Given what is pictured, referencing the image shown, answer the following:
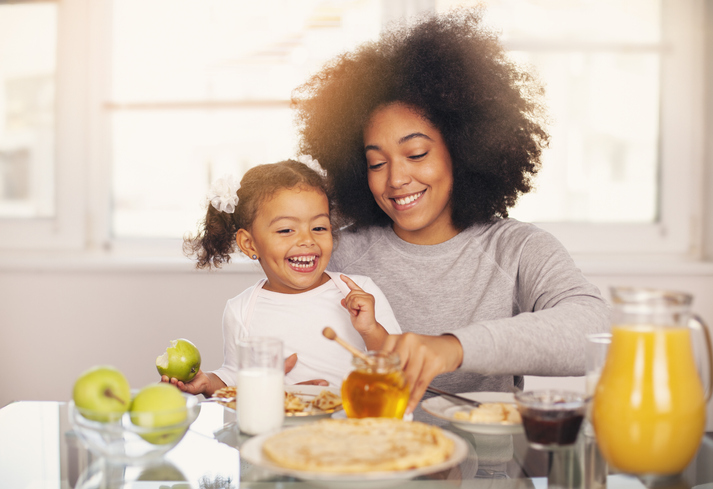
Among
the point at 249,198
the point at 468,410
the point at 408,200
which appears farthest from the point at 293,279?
the point at 468,410

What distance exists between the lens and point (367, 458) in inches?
29.8

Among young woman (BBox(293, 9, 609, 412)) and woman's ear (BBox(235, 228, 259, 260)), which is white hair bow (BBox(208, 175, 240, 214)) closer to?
woman's ear (BBox(235, 228, 259, 260))

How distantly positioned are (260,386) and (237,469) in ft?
0.43

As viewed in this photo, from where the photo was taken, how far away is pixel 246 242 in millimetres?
1803

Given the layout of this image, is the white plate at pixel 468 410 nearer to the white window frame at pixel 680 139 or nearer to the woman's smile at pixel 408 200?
the woman's smile at pixel 408 200

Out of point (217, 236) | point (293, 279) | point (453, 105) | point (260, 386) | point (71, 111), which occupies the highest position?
point (71, 111)

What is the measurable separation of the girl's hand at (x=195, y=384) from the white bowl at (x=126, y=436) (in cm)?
41

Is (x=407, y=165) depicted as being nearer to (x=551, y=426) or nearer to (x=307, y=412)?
(x=307, y=412)

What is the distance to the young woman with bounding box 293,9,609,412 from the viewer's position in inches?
65.5

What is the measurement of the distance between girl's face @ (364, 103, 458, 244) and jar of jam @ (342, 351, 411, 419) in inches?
30.1

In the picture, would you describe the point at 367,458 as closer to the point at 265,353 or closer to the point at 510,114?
the point at 265,353

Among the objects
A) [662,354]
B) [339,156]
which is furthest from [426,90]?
[662,354]

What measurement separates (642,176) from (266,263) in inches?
66.9

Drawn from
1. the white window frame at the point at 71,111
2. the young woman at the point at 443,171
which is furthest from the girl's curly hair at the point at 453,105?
the white window frame at the point at 71,111
